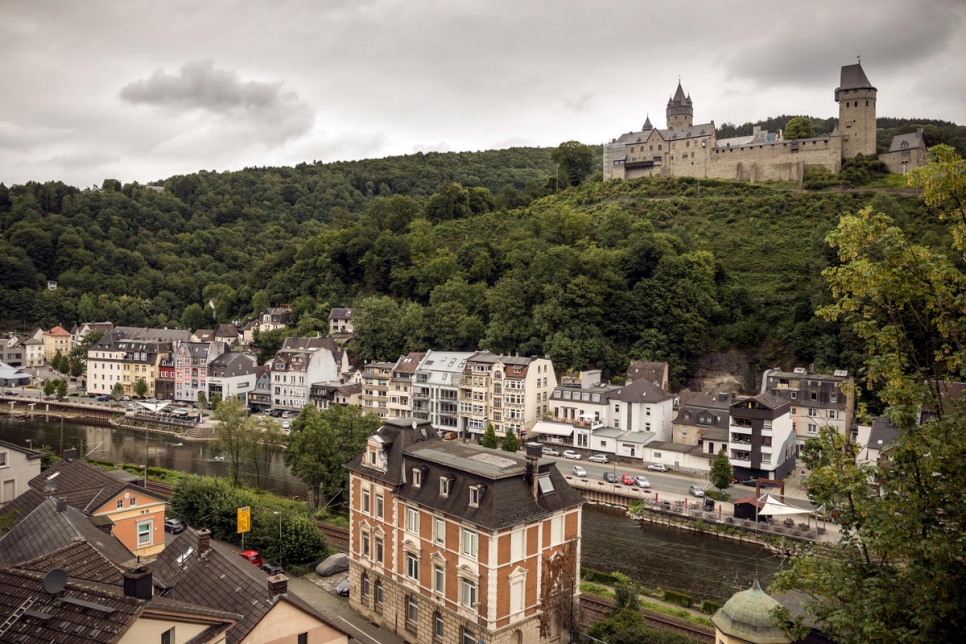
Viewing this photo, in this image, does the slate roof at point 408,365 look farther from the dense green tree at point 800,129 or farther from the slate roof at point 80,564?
the dense green tree at point 800,129

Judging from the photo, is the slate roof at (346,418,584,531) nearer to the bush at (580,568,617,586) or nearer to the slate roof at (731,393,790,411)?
the bush at (580,568,617,586)

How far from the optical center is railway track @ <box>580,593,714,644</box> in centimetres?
2302

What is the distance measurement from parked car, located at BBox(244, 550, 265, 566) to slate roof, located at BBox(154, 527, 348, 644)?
337 inches

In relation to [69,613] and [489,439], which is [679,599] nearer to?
[69,613]

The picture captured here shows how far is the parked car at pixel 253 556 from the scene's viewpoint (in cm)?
2641

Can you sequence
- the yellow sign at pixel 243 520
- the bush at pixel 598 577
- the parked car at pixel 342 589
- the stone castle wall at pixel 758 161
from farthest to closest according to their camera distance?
the stone castle wall at pixel 758 161
the bush at pixel 598 577
the yellow sign at pixel 243 520
the parked car at pixel 342 589

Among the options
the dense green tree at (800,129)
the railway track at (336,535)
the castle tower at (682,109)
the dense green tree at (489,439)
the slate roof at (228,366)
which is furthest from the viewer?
the castle tower at (682,109)

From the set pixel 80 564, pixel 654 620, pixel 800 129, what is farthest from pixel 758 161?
pixel 80 564

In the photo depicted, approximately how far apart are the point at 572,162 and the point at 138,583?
9360 cm

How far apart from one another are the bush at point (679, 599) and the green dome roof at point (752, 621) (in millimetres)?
11433

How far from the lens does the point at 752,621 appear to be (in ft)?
49.7

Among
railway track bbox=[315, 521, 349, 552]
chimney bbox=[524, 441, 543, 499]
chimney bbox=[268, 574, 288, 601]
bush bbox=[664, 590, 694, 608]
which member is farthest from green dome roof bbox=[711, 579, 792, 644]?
railway track bbox=[315, 521, 349, 552]

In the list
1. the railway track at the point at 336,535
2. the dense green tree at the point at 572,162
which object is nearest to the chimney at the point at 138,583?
the railway track at the point at 336,535

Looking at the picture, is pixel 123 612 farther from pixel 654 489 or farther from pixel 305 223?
pixel 305 223
